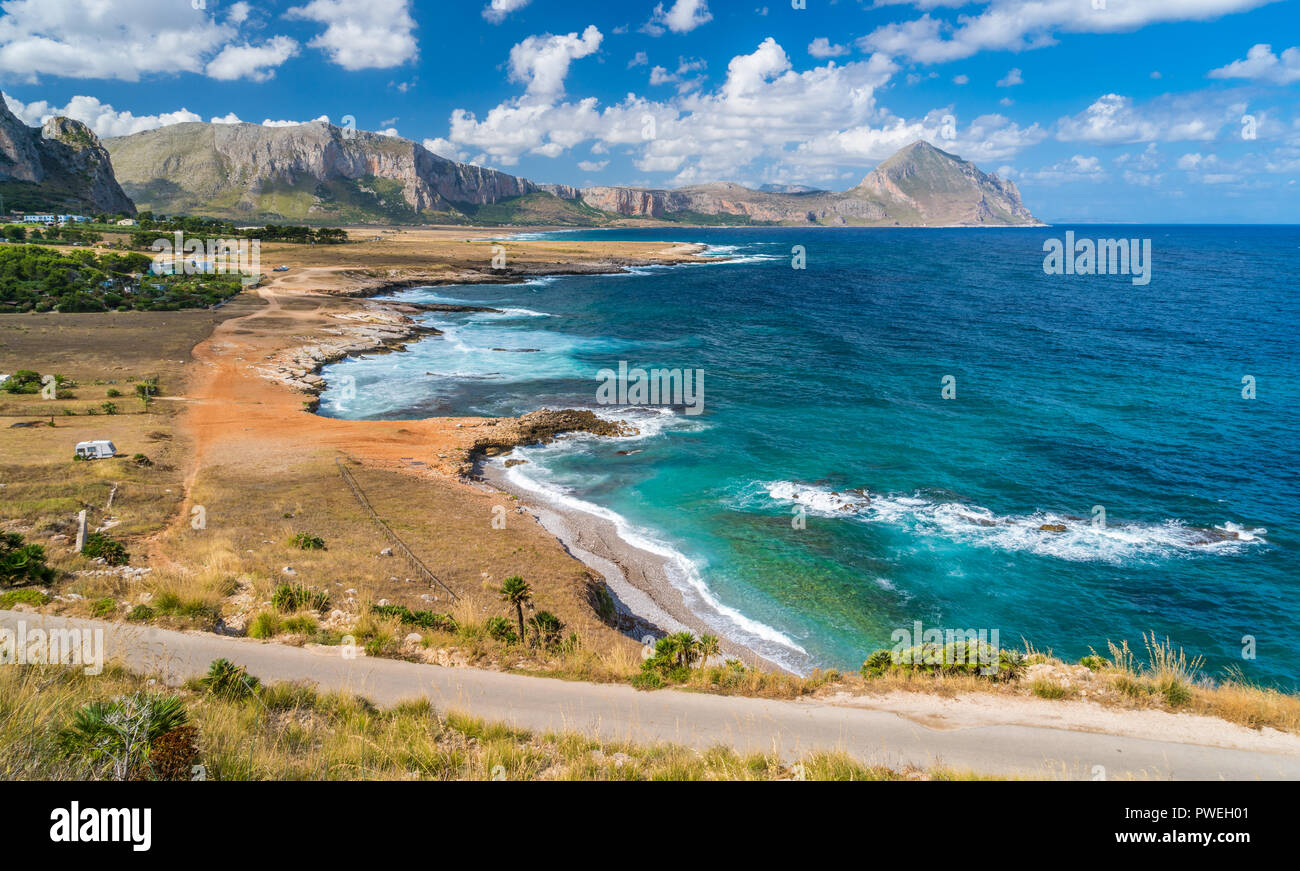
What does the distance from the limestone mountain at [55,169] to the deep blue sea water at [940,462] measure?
12337cm

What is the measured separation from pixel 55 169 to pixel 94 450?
18115 cm

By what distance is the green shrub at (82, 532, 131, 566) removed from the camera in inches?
663

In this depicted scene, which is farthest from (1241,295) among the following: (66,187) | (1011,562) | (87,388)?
(66,187)

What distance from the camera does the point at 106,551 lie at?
1705 cm

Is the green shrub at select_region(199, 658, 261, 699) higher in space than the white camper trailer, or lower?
lower

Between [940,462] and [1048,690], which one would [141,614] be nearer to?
[1048,690]

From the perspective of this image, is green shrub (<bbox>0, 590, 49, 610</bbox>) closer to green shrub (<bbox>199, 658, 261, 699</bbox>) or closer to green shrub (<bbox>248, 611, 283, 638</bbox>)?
green shrub (<bbox>248, 611, 283, 638</bbox>)

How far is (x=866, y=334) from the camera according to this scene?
69750 millimetres

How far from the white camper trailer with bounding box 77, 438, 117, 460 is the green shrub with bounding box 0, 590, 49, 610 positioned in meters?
16.0

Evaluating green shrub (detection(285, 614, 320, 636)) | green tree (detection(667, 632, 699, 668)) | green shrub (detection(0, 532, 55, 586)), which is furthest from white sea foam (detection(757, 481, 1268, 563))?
green shrub (detection(0, 532, 55, 586))

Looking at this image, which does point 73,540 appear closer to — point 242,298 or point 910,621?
point 910,621

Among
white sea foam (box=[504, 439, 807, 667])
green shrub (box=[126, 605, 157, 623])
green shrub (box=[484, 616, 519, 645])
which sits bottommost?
white sea foam (box=[504, 439, 807, 667])

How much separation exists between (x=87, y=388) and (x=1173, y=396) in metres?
75.0

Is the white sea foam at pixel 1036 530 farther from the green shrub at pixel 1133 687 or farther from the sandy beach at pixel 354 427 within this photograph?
the green shrub at pixel 1133 687
